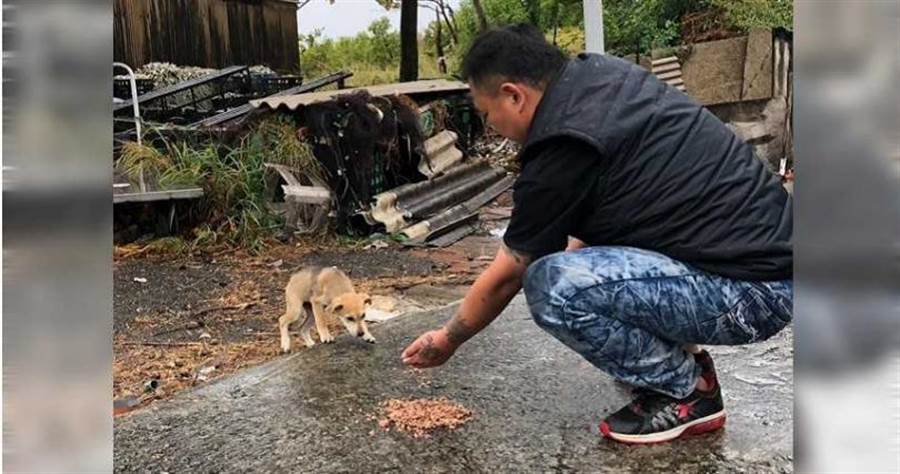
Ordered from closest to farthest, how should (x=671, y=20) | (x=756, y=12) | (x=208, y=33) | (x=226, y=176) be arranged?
(x=226, y=176), (x=756, y=12), (x=671, y=20), (x=208, y=33)

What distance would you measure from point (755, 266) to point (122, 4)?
12.5 metres

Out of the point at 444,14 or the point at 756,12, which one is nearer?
the point at 756,12

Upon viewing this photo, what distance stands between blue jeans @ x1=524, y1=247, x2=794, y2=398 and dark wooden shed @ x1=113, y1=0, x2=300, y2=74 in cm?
1141

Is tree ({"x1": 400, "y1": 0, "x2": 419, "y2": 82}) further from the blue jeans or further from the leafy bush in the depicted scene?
the blue jeans

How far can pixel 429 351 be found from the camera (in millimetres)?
2709

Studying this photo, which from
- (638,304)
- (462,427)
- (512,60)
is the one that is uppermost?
(512,60)

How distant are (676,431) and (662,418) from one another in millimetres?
61

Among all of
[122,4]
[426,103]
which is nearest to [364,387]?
[426,103]

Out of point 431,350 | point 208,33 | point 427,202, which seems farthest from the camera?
point 208,33

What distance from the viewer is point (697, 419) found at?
2.61m

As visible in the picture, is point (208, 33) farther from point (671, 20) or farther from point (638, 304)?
point (638, 304)

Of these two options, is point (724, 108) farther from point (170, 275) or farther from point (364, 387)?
point (364, 387)

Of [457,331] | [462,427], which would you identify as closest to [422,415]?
[462,427]

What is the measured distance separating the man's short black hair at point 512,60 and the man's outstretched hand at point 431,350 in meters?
0.79
